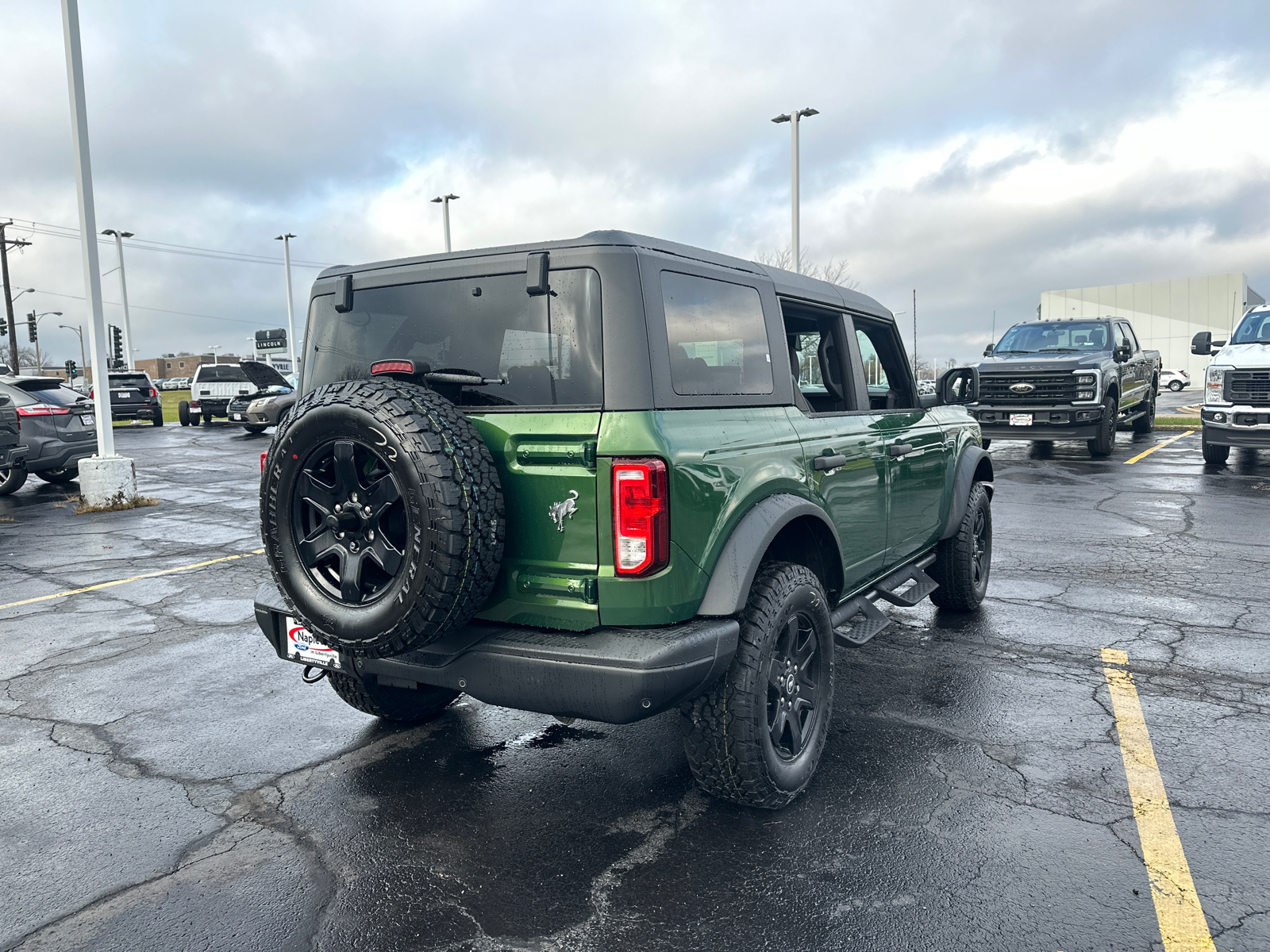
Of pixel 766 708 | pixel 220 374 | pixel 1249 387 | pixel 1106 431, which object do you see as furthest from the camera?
pixel 220 374

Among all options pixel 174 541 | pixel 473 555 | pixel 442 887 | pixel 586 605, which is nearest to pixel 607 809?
pixel 442 887

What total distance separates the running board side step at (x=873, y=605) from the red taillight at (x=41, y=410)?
40.8 feet

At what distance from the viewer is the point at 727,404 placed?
3.30 meters

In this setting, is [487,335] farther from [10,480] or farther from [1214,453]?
[1214,453]

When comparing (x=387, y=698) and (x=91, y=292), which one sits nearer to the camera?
(x=387, y=698)

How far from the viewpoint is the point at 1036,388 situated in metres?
14.6

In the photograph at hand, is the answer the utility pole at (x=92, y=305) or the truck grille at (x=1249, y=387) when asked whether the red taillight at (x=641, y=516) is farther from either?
the truck grille at (x=1249, y=387)

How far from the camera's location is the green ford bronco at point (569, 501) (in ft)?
9.24

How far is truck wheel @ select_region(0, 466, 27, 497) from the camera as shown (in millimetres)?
12984

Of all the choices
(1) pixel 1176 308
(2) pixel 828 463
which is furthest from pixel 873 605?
(1) pixel 1176 308

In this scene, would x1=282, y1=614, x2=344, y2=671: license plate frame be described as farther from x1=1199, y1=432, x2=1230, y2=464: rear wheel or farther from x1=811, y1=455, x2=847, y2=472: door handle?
x1=1199, y1=432, x2=1230, y2=464: rear wheel

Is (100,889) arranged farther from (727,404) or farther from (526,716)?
(727,404)

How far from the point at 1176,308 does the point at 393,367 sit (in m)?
84.0

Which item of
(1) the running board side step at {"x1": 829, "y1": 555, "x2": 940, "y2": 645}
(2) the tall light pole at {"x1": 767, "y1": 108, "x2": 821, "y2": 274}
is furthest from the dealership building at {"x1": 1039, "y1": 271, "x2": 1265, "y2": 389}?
(1) the running board side step at {"x1": 829, "y1": 555, "x2": 940, "y2": 645}
